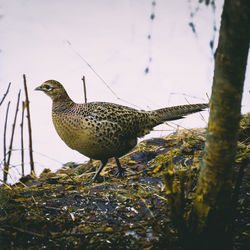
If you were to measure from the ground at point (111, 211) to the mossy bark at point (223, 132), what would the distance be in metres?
0.11

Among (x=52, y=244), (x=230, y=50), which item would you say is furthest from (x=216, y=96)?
(x=52, y=244)

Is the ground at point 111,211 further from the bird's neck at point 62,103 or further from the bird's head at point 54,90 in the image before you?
the bird's head at point 54,90

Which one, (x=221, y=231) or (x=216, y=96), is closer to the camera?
(x=216, y=96)

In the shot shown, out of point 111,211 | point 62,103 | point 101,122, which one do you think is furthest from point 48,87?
point 111,211

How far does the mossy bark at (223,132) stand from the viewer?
1164 millimetres

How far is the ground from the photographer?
161 centimetres

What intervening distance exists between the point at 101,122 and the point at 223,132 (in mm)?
1587

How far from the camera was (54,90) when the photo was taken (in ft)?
10.1

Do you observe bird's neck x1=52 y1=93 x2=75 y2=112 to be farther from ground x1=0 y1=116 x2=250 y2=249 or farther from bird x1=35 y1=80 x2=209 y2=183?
ground x1=0 y1=116 x2=250 y2=249

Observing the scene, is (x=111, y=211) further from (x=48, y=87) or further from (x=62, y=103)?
(x=48, y=87)

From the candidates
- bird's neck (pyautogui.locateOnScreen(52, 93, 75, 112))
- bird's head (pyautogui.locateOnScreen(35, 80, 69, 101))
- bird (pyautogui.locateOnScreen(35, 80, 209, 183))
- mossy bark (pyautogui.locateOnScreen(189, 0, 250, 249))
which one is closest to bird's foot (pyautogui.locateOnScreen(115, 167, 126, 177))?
bird (pyautogui.locateOnScreen(35, 80, 209, 183))

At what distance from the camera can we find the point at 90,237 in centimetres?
169

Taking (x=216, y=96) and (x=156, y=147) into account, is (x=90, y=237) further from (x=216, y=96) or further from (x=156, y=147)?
(x=156, y=147)

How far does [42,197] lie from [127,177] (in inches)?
35.1
